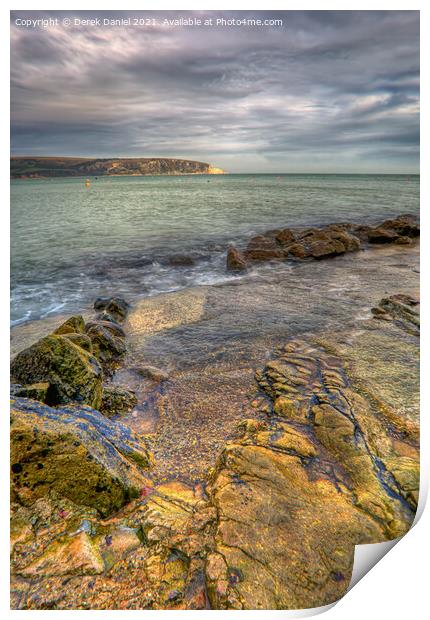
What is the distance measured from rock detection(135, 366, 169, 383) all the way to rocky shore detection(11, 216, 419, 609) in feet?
0.07

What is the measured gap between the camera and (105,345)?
6484 millimetres

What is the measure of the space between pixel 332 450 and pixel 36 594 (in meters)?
2.83

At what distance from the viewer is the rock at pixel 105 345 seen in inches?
247

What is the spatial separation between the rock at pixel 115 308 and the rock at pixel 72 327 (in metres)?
1.86

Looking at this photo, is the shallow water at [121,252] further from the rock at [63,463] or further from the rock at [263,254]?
the rock at [63,463]

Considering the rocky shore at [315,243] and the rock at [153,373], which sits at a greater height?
the rocky shore at [315,243]

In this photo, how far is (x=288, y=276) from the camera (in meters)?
12.2

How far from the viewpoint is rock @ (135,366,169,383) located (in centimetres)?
561

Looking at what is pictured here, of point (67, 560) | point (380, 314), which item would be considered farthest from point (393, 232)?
point (67, 560)

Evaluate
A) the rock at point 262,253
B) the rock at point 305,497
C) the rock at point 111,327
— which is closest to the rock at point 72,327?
the rock at point 111,327

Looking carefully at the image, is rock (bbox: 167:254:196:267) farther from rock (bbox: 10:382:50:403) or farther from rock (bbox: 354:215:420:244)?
rock (bbox: 10:382:50:403)

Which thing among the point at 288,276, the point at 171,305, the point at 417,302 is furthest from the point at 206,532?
the point at 288,276

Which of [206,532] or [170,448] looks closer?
[206,532]

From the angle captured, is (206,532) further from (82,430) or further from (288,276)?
(288,276)
